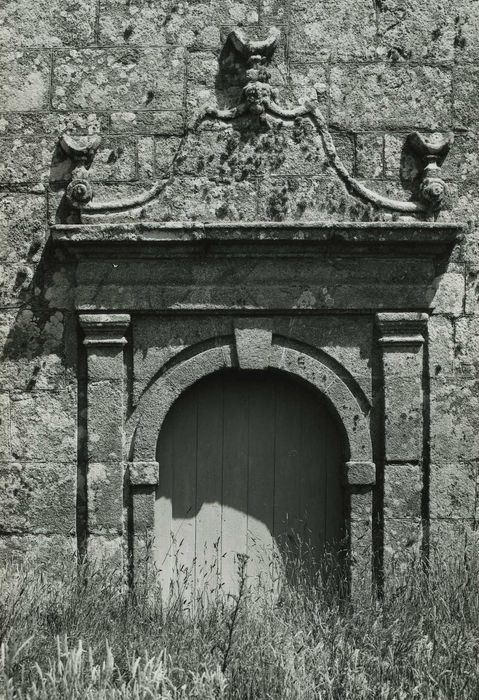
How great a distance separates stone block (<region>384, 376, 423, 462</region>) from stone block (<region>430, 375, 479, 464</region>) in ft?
0.32

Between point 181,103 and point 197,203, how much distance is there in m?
0.62

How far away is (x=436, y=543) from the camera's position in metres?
5.80

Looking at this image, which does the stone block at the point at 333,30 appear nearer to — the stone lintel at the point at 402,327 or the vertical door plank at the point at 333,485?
the stone lintel at the point at 402,327

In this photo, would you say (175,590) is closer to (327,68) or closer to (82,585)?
(82,585)

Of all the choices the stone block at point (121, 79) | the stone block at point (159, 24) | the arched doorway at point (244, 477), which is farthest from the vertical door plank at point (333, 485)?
the stone block at point (159, 24)

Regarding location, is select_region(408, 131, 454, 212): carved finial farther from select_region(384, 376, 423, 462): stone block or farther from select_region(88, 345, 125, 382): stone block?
select_region(88, 345, 125, 382): stone block

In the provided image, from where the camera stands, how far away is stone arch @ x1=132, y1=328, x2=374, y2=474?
19.1 feet

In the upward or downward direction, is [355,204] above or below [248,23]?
below

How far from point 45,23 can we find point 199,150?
1.20 metres

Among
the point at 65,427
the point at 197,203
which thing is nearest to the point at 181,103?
the point at 197,203

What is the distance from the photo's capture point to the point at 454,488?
19.1 ft

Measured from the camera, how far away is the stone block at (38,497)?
19.1 ft

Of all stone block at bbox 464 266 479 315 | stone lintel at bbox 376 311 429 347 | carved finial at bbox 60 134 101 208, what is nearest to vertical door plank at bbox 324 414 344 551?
stone lintel at bbox 376 311 429 347

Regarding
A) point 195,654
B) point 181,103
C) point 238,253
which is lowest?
point 195,654
